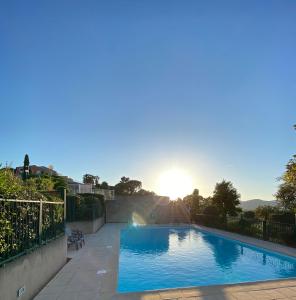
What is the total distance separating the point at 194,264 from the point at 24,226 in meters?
8.51

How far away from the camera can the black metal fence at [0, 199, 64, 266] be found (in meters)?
5.49

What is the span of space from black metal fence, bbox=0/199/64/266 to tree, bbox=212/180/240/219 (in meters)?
21.1

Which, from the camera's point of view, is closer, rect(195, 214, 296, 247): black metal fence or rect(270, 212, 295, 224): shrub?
rect(195, 214, 296, 247): black metal fence

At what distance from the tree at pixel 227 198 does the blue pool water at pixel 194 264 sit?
930 centimetres

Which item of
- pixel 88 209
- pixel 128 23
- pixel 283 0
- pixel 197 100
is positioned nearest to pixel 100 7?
pixel 128 23

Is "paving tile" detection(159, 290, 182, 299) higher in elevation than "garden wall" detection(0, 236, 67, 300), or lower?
lower

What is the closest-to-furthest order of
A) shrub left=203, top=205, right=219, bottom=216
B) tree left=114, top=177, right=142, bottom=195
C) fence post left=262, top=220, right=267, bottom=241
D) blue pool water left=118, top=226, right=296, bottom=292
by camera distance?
blue pool water left=118, top=226, right=296, bottom=292, fence post left=262, top=220, right=267, bottom=241, shrub left=203, top=205, right=219, bottom=216, tree left=114, top=177, right=142, bottom=195

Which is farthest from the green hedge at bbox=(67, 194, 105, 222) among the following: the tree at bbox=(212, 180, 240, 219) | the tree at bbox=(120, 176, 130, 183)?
the tree at bbox=(120, 176, 130, 183)

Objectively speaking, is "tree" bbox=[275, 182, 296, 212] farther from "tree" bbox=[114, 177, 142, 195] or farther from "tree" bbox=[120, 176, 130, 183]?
"tree" bbox=[120, 176, 130, 183]

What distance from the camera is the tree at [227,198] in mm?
28094

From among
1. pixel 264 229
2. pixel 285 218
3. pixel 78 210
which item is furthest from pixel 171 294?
pixel 78 210

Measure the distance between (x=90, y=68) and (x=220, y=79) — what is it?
622cm

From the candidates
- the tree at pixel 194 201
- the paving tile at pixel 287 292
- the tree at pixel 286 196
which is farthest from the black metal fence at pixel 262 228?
the tree at pixel 194 201

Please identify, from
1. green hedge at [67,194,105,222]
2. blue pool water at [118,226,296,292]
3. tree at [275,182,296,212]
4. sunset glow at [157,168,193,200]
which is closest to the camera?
blue pool water at [118,226,296,292]
